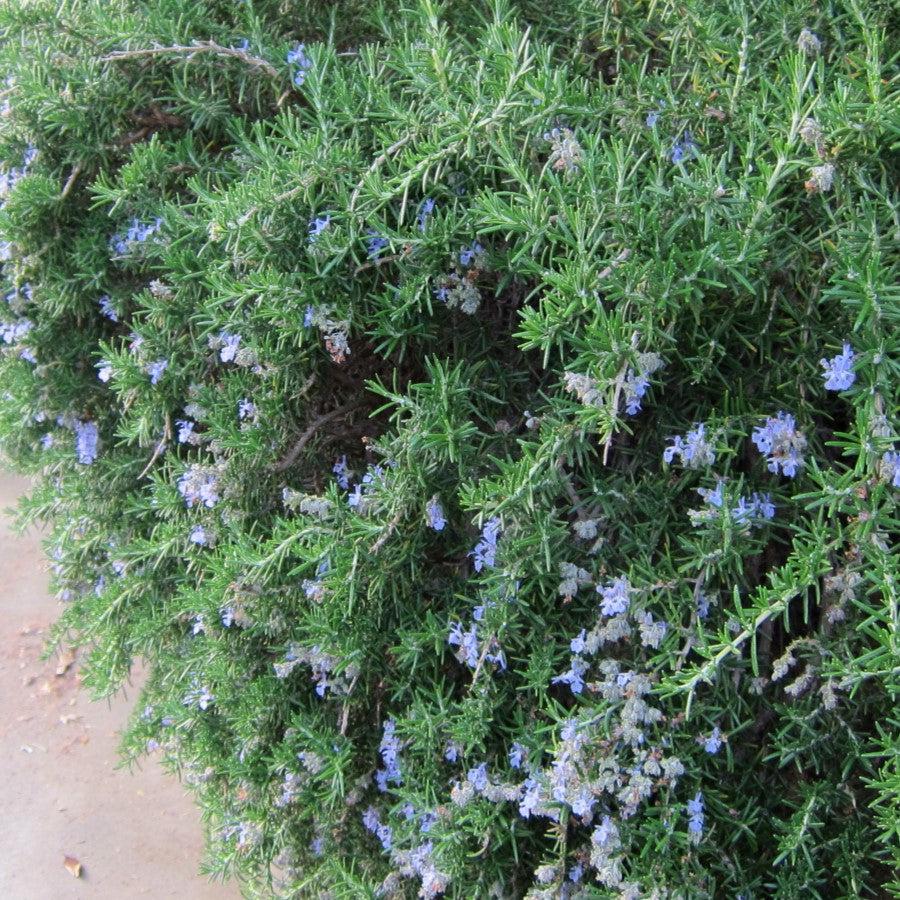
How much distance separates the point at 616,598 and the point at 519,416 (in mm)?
451

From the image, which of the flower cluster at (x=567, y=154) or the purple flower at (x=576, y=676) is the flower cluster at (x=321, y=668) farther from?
the flower cluster at (x=567, y=154)

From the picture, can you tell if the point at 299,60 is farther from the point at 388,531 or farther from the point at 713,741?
the point at 713,741

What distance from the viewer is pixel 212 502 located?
202 centimetres

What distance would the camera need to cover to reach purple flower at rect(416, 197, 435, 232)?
178cm

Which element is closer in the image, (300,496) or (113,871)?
(300,496)

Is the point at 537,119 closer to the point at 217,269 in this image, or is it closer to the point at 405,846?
the point at 217,269

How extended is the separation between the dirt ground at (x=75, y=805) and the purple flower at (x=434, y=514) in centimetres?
190

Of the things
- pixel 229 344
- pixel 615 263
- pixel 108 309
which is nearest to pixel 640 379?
pixel 615 263

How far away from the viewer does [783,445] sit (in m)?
1.59

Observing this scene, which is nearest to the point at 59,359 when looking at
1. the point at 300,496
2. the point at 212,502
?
the point at 212,502

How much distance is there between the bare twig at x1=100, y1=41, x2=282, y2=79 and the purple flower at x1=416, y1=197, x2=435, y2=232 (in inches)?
24.4

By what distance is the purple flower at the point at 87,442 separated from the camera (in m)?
2.67

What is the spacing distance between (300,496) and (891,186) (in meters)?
1.21

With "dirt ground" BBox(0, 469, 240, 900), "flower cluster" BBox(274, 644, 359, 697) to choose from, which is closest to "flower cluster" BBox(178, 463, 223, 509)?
"flower cluster" BBox(274, 644, 359, 697)
